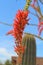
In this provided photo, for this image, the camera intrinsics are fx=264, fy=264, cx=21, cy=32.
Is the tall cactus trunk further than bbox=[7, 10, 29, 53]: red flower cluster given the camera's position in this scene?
Yes

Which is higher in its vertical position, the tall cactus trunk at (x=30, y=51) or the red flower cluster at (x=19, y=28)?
the tall cactus trunk at (x=30, y=51)

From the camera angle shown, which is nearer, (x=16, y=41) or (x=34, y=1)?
(x=16, y=41)

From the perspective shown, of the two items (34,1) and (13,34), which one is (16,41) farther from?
(34,1)

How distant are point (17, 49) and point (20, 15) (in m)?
0.42

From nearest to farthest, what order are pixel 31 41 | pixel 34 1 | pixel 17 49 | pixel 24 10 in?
1. pixel 17 49
2. pixel 24 10
3. pixel 34 1
4. pixel 31 41

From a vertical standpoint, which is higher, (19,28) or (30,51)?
(30,51)

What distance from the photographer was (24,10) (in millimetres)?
3328

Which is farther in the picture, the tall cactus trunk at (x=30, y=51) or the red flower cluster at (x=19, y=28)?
the tall cactus trunk at (x=30, y=51)

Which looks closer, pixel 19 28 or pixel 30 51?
pixel 19 28

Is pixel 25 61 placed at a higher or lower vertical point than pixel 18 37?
higher

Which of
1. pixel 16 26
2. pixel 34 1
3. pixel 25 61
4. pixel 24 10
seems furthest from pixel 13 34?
pixel 25 61

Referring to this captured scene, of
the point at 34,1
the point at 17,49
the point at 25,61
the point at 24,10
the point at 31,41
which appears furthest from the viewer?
the point at 31,41

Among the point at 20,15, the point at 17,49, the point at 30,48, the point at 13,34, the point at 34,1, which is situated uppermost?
the point at 30,48

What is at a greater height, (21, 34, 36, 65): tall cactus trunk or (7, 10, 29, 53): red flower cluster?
(21, 34, 36, 65): tall cactus trunk
